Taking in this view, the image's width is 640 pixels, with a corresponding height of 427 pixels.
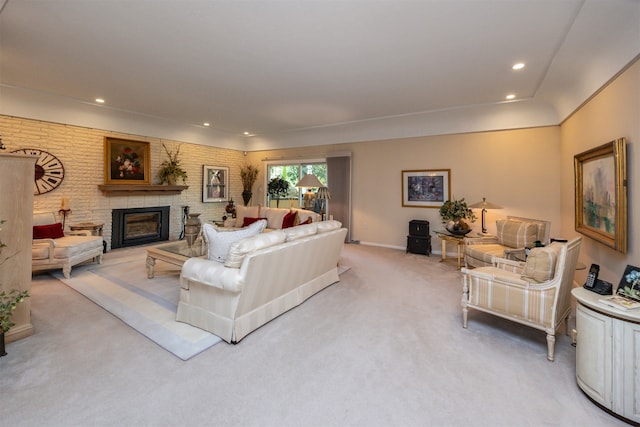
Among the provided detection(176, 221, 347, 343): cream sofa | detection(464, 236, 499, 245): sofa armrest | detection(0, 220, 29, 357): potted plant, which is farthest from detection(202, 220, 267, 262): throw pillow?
detection(464, 236, 499, 245): sofa armrest

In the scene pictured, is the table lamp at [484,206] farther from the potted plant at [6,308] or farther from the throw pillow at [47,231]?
the throw pillow at [47,231]

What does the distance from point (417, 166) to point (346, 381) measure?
16.7ft

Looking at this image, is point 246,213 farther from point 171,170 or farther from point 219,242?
point 219,242

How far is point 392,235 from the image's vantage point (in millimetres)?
6473

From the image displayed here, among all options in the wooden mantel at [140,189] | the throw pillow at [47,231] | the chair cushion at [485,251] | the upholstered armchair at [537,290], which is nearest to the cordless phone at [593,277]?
the upholstered armchair at [537,290]

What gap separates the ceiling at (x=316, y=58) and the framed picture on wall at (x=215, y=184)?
2147 mm

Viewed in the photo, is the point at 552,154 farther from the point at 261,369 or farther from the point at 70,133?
the point at 70,133

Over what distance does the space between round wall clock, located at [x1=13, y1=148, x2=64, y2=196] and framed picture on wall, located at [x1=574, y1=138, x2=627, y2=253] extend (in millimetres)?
8017

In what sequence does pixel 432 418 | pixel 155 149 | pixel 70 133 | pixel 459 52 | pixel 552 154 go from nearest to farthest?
pixel 432 418 < pixel 459 52 < pixel 552 154 < pixel 70 133 < pixel 155 149

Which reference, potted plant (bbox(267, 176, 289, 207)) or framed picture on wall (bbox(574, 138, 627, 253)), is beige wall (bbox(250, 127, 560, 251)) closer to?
potted plant (bbox(267, 176, 289, 207))

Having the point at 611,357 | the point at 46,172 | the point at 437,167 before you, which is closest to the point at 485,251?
the point at 437,167

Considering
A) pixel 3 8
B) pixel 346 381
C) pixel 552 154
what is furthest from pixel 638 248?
pixel 3 8

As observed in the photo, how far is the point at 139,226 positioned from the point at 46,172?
6.29 ft

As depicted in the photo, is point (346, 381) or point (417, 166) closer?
point (346, 381)
